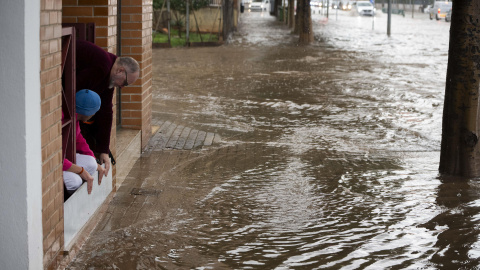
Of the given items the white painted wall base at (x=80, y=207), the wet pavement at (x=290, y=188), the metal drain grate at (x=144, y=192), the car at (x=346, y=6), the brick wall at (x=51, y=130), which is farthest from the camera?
the car at (x=346, y=6)

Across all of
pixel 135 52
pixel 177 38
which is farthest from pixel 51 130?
pixel 177 38

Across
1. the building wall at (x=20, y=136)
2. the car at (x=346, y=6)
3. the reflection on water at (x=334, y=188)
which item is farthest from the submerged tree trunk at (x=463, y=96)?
the car at (x=346, y=6)

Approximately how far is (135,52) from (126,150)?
1440 millimetres

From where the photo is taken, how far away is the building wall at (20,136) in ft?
12.7

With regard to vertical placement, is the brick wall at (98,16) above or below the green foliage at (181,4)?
below

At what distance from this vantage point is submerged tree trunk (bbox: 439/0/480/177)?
7.52m

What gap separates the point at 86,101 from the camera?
5480 mm

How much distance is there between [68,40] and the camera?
204 inches

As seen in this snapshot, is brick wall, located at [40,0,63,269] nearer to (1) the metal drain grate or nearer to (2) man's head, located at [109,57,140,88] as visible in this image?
(2) man's head, located at [109,57,140,88]

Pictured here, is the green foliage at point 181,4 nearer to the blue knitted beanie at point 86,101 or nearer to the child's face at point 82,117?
the child's face at point 82,117

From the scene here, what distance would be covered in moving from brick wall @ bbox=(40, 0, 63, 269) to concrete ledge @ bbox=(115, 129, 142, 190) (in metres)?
2.28

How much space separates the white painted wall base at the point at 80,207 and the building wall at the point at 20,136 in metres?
0.78

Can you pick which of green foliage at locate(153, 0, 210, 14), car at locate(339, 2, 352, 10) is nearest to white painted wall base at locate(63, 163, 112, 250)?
green foliage at locate(153, 0, 210, 14)

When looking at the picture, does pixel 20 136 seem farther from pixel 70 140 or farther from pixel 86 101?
pixel 86 101
